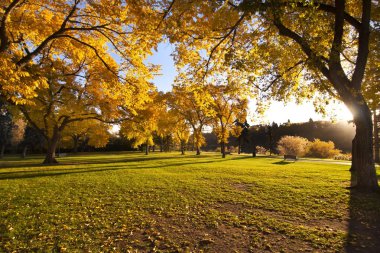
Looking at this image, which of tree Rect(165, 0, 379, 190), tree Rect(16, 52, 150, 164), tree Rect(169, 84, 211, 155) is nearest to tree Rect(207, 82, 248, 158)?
tree Rect(169, 84, 211, 155)

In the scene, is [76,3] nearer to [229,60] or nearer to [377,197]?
[229,60]

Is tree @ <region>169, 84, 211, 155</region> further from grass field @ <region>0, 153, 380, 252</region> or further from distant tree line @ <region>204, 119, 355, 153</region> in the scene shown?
distant tree line @ <region>204, 119, 355, 153</region>

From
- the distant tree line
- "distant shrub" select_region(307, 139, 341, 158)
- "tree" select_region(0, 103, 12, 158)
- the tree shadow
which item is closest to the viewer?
the tree shadow

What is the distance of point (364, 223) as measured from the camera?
616cm

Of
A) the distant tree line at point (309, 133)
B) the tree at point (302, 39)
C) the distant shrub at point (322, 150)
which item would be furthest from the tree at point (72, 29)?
the distant tree line at point (309, 133)

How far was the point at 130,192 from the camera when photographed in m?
9.73

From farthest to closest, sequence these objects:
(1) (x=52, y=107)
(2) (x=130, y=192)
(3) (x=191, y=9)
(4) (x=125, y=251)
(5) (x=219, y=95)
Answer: (5) (x=219, y=95) → (1) (x=52, y=107) → (2) (x=130, y=192) → (3) (x=191, y=9) → (4) (x=125, y=251)

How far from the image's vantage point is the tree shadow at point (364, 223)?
190 inches

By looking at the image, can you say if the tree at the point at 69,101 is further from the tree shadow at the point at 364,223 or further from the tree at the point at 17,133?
the tree at the point at 17,133

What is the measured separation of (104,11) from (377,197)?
40.3ft

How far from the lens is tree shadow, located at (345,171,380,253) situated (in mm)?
4824

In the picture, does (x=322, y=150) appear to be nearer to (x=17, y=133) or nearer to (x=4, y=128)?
(x=4, y=128)

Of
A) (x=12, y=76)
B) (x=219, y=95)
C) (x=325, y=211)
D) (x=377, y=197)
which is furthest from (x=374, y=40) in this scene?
(x=219, y=95)

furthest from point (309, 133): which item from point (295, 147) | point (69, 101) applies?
point (69, 101)
